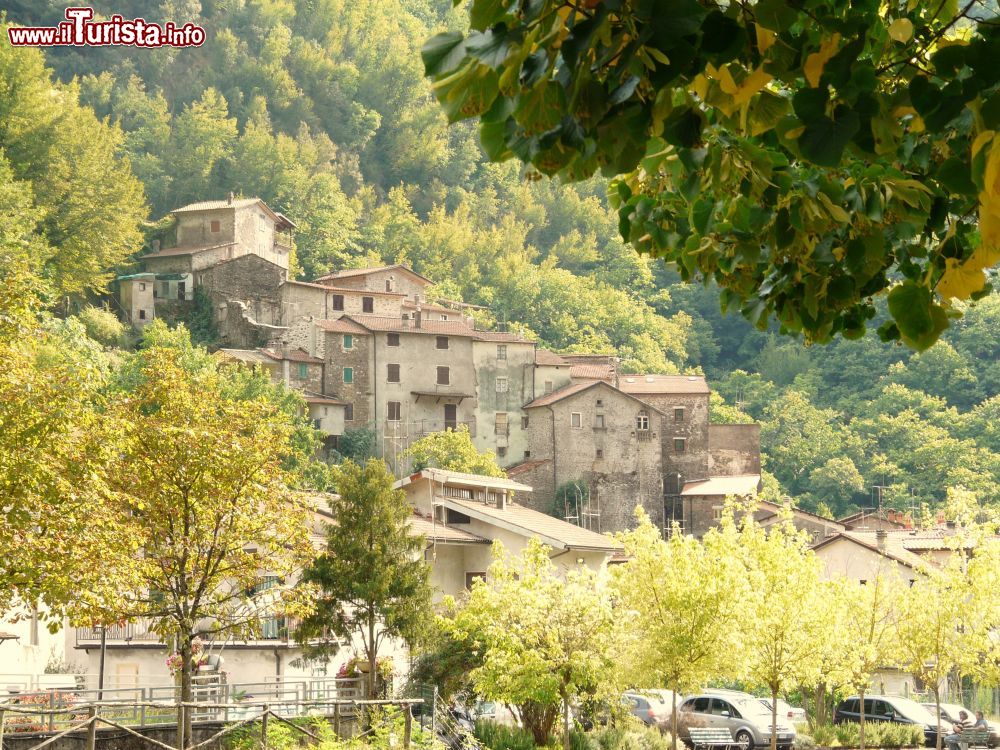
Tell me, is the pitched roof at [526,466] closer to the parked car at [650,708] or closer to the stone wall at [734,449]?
the stone wall at [734,449]

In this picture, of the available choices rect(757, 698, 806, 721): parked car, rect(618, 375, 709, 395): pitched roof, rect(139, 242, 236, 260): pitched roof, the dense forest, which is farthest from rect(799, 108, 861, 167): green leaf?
rect(139, 242, 236, 260): pitched roof

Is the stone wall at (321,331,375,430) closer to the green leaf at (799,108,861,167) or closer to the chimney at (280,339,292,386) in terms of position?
the chimney at (280,339,292,386)

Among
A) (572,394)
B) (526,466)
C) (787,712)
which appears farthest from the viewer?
(572,394)

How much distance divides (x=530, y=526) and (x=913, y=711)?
1329cm

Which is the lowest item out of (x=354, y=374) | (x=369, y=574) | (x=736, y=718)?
(x=736, y=718)

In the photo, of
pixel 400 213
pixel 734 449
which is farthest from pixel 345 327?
pixel 400 213

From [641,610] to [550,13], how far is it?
28768mm

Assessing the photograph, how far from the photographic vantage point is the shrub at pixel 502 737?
28.6 meters

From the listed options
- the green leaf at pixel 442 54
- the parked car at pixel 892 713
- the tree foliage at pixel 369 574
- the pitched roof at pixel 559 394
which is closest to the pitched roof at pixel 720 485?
the pitched roof at pixel 559 394

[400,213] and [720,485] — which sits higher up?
[400,213]

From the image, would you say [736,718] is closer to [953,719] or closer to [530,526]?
[953,719]

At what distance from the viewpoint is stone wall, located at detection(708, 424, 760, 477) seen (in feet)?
280

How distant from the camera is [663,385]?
85.1 m

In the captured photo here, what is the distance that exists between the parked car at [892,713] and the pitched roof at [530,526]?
858 centimetres
